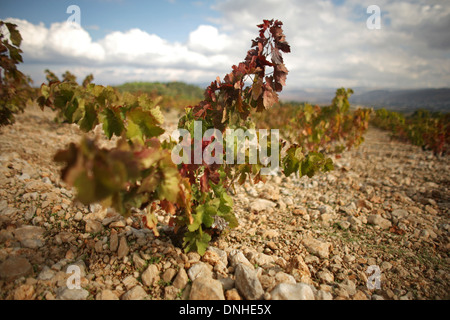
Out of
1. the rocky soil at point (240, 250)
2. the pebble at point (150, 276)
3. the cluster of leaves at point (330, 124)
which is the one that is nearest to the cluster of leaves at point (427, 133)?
the cluster of leaves at point (330, 124)

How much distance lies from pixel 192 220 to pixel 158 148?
61cm

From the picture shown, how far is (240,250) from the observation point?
2182mm

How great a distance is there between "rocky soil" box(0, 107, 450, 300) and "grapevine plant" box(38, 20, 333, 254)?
33cm

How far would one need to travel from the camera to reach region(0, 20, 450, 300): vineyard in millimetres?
1341

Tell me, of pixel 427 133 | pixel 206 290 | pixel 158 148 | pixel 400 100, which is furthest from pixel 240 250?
pixel 400 100

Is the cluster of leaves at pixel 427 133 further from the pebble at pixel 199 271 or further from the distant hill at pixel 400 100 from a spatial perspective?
the pebble at pixel 199 271

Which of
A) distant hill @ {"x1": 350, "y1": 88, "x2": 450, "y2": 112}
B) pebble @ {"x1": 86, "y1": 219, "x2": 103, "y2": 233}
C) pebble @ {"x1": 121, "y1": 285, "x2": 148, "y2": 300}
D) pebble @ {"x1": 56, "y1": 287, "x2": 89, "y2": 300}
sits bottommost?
pebble @ {"x1": 121, "y1": 285, "x2": 148, "y2": 300}

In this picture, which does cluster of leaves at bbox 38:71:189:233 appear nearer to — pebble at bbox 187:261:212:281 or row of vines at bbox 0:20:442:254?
row of vines at bbox 0:20:442:254

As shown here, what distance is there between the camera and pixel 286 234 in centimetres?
254

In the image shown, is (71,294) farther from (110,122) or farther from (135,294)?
(110,122)

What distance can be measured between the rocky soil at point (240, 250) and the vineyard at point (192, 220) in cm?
1

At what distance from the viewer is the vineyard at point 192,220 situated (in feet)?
4.40

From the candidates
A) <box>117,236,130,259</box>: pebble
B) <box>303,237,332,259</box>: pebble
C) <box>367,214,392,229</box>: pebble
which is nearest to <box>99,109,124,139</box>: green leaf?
<box>117,236,130,259</box>: pebble
